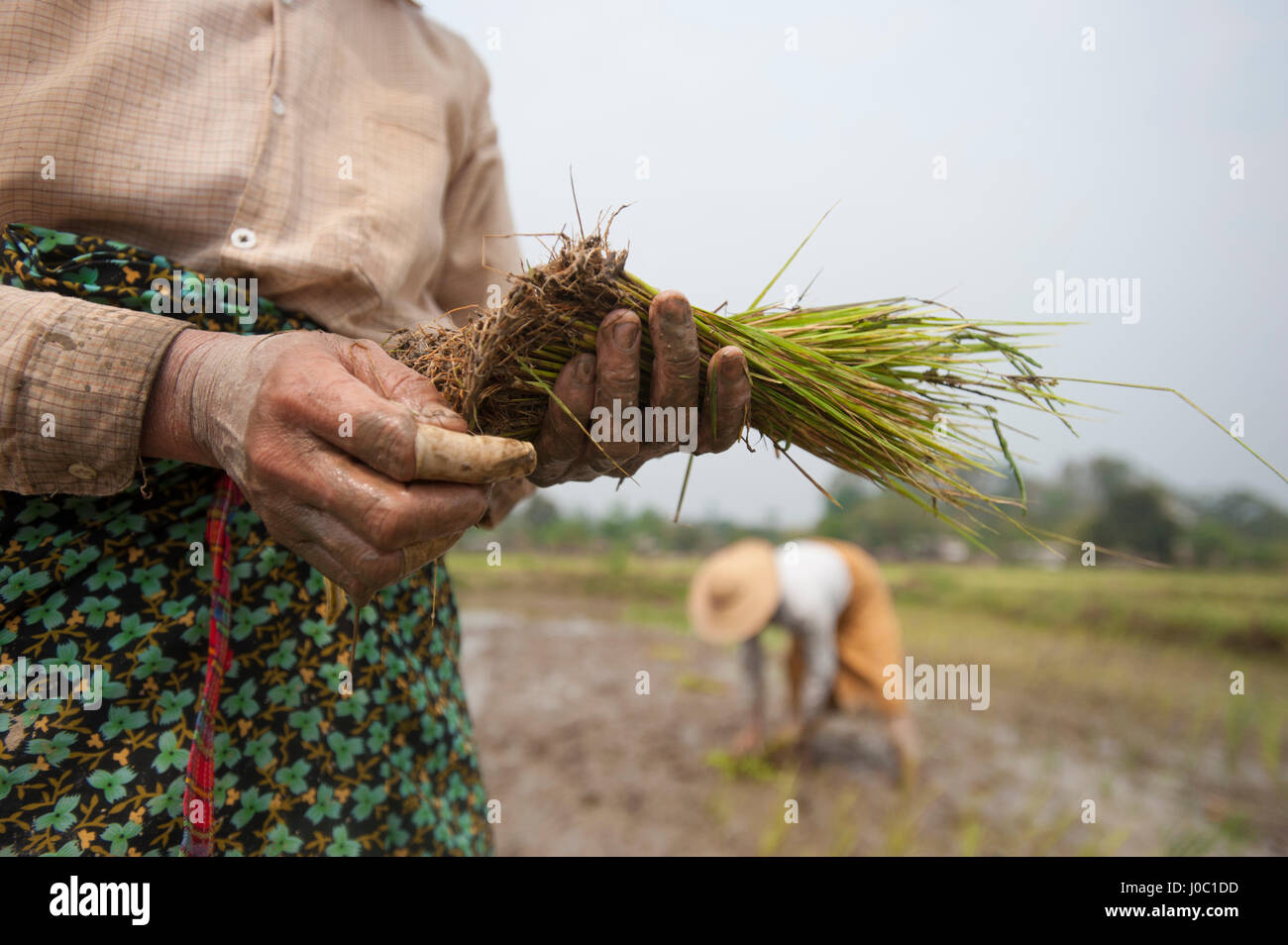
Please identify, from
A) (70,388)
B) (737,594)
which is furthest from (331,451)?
(737,594)

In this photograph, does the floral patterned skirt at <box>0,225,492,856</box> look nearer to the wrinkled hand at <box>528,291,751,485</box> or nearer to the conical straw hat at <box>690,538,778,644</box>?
the wrinkled hand at <box>528,291,751,485</box>

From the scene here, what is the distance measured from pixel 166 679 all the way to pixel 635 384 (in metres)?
0.81

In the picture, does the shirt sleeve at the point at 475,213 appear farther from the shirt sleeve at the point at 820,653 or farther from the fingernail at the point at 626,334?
the shirt sleeve at the point at 820,653

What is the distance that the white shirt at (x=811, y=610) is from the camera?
434 centimetres

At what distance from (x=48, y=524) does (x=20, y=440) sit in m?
0.17

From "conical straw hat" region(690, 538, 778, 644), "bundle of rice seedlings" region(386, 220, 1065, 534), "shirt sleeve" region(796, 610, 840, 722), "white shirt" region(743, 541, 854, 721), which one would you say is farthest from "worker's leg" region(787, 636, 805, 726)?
"bundle of rice seedlings" region(386, 220, 1065, 534)

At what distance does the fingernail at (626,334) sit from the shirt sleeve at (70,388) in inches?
23.7

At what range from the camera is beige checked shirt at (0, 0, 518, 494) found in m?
0.86

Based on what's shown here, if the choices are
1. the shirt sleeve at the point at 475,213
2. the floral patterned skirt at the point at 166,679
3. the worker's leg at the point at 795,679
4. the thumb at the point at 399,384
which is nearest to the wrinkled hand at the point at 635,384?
the thumb at the point at 399,384

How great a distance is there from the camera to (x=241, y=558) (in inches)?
41.9

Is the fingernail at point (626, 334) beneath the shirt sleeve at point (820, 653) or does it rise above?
above

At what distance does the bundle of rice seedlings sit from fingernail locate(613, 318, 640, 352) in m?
0.05

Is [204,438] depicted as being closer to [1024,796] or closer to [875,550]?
[1024,796]

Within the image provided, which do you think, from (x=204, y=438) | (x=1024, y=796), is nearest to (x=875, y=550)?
(x=1024, y=796)
